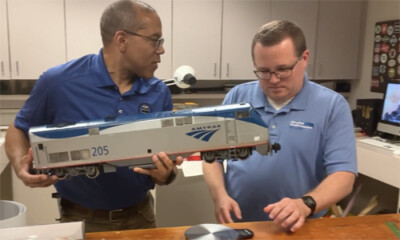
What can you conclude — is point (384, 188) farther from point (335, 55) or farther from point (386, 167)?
point (335, 55)

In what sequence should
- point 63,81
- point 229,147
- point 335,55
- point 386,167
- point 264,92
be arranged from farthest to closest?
1. point 335,55
2. point 386,167
3. point 264,92
4. point 63,81
5. point 229,147

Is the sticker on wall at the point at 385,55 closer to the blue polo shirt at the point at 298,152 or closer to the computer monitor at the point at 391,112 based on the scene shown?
the computer monitor at the point at 391,112

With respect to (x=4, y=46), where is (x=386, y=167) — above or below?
below

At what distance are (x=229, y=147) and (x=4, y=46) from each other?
260cm

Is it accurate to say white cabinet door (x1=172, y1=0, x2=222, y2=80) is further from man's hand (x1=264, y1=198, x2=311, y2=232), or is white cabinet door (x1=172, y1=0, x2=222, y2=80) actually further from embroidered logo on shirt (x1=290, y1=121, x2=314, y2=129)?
man's hand (x1=264, y1=198, x2=311, y2=232)

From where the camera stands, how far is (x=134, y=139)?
1.07 meters

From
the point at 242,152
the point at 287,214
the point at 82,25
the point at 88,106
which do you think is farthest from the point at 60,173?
the point at 82,25

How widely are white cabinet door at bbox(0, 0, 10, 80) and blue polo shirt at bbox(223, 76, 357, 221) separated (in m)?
2.39

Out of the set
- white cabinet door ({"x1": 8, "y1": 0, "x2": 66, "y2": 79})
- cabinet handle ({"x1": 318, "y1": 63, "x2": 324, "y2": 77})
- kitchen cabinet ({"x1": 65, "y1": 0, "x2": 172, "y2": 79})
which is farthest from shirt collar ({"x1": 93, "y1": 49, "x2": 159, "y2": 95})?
cabinet handle ({"x1": 318, "y1": 63, "x2": 324, "y2": 77})

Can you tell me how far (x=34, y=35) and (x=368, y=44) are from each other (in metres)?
3.02

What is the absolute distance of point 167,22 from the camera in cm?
325

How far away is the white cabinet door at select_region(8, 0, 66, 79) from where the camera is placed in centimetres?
304

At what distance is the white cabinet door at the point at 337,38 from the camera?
3607mm

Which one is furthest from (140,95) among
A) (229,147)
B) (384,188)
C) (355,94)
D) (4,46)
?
(355,94)
